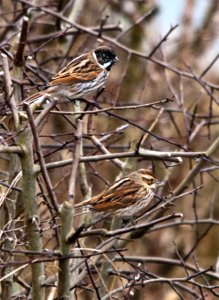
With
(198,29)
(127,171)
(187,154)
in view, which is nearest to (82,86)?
(127,171)

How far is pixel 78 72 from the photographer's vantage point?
6.62 metres

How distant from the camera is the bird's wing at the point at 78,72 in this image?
6.40m

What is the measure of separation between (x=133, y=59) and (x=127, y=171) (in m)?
7.78

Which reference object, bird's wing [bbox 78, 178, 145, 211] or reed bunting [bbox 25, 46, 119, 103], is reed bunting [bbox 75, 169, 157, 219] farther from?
reed bunting [bbox 25, 46, 119, 103]

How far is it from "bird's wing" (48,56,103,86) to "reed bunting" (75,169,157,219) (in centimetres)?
83

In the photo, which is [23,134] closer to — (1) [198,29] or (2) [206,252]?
(2) [206,252]

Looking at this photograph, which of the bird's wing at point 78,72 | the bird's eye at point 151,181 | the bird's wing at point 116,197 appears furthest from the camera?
the bird's wing at point 78,72

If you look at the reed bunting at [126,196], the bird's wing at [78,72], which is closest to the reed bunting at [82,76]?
the bird's wing at [78,72]

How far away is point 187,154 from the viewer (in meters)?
4.55

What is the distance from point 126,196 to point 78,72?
115cm

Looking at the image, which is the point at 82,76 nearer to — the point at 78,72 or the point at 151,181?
the point at 78,72

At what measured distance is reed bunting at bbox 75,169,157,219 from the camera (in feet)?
18.9

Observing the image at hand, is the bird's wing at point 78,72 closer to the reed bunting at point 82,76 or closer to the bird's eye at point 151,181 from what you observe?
the reed bunting at point 82,76

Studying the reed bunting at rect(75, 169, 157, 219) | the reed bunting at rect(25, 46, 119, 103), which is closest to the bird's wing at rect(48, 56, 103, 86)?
the reed bunting at rect(25, 46, 119, 103)
